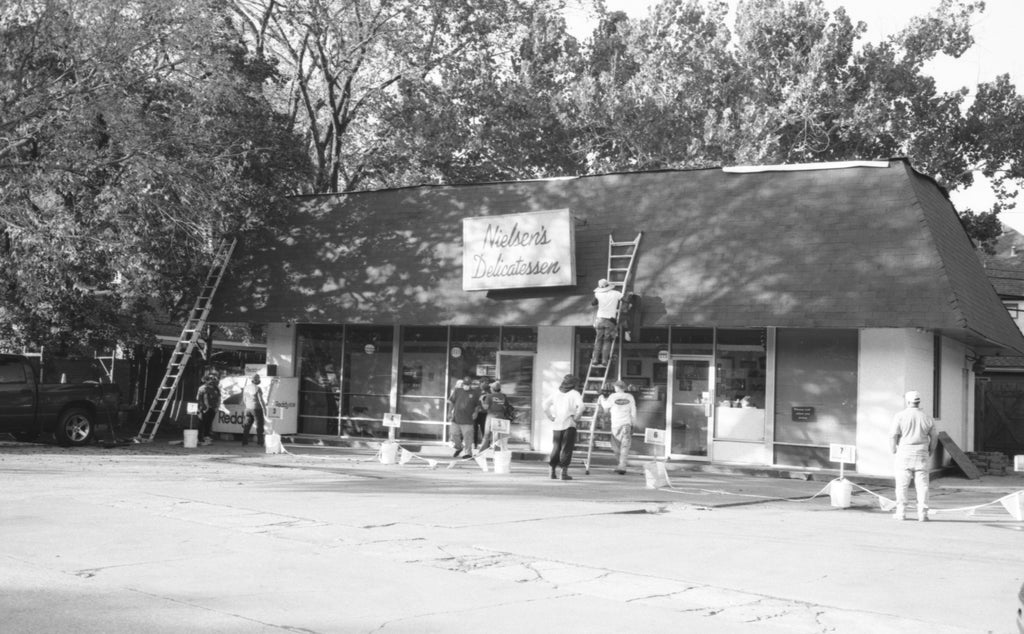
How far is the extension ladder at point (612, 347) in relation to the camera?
23594 mm

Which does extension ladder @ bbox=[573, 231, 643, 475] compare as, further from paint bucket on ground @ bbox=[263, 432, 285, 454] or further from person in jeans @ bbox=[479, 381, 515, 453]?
paint bucket on ground @ bbox=[263, 432, 285, 454]

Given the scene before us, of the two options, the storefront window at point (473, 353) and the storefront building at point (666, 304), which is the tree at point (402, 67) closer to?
the storefront building at point (666, 304)

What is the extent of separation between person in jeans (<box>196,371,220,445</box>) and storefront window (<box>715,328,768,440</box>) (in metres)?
12.4

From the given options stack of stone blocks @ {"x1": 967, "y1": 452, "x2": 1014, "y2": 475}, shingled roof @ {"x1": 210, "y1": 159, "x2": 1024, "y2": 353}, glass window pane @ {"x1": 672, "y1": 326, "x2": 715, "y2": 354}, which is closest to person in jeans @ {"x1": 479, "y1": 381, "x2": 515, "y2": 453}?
shingled roof @ {"x1": 210, "y1": 159, "x2": 1024, "y2": 353}

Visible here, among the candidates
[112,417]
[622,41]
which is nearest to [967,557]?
[112,417]

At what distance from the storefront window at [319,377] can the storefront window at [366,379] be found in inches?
10.8

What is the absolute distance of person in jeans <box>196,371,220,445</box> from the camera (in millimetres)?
27609

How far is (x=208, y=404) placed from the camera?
27.6 metres

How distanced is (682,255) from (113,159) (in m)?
12.9

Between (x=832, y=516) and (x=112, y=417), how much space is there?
1675 cm

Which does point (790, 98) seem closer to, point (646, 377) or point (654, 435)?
point (646, 377)

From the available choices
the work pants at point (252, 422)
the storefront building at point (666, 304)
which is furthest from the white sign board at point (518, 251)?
the work pants at point (252, 422)

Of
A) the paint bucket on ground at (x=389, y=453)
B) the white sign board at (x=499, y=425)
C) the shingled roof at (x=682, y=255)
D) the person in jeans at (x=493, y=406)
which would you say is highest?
the shingled roof at (x=682, y=255)

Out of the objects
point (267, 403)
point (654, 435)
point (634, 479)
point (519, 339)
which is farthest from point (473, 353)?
point (634, 479)
